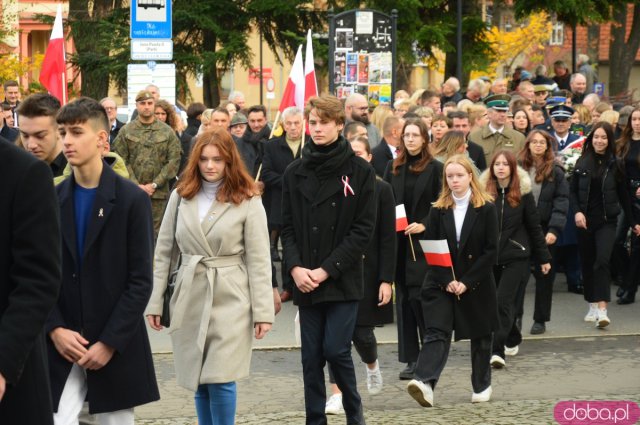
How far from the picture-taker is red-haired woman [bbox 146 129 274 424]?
6562mm

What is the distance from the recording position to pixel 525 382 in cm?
917

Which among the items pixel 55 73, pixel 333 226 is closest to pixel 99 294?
pixel 333 226

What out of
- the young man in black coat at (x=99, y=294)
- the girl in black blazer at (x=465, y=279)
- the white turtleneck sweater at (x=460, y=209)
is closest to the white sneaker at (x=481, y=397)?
the girl in black blazer at (x=465, y=279)

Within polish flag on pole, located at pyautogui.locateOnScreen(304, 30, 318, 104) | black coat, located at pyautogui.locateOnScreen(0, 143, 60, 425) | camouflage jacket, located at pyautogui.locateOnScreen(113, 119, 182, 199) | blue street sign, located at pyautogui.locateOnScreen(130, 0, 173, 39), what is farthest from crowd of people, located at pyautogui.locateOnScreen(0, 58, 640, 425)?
blue street sign, located at pyautogui.locateOnScreen(130, 0, 173, 39)

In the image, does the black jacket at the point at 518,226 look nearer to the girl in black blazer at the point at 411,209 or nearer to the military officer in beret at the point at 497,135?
the girl in black blazer at the point at 411,209

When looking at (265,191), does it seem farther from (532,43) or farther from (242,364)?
(532,43)

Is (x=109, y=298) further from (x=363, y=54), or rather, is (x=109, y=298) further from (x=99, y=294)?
(x=363, y=54)

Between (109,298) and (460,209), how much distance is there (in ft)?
11.7

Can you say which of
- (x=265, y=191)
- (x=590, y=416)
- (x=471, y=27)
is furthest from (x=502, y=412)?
(x=471, y=27)

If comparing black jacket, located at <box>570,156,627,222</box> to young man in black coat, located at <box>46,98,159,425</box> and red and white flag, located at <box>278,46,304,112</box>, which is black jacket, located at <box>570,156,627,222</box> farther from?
young man in black coat, located at <box>46,98,159,425</box>

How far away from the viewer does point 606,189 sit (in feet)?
40.4

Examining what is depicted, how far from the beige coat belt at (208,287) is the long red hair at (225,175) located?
0.30 metres

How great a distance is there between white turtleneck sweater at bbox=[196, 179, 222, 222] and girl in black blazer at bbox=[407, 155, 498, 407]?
2.19 metres

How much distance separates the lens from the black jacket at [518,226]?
1001cm
